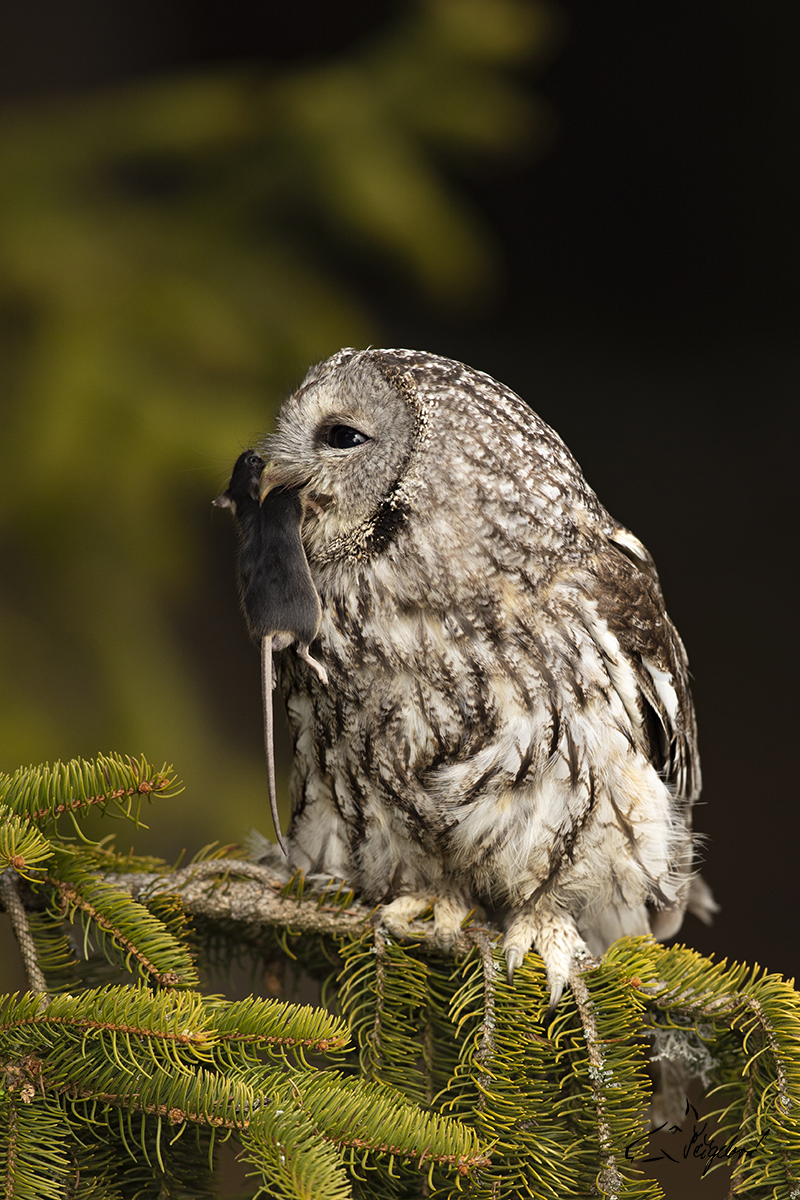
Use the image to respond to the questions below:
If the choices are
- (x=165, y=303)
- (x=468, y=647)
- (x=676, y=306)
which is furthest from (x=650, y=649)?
(x=676, y=306)

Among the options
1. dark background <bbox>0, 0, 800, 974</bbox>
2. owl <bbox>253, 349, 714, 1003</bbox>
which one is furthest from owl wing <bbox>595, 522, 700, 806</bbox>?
dark background <bbox>0, 0, 800, 974</bbox>

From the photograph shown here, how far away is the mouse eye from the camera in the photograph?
1197 millimetres

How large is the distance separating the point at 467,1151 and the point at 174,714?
3.70 ft

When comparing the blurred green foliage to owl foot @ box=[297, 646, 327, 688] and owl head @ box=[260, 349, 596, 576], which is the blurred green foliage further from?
owl foot @ box=[297, 646, 327, 688]

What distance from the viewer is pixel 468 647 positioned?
1.17m

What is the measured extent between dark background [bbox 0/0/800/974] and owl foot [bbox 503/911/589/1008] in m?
1.98

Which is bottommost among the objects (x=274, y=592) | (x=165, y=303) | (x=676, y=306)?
(x=274, y=592)

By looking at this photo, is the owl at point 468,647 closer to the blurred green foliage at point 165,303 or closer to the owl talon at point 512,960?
the owl talon at point 512,960

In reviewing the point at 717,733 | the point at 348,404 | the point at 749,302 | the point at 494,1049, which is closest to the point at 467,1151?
the point at 494,1049

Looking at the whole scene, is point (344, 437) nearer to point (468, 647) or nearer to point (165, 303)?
point (468, 647)

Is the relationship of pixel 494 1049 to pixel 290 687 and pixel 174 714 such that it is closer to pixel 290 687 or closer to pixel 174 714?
pixel 290 687

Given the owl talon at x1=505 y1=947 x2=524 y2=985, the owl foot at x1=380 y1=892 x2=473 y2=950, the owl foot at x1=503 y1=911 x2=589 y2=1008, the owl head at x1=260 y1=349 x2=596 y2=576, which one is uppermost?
the owl head at x1=260 y1=349 x2=596 y2=576

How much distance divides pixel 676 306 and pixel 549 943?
2491mm

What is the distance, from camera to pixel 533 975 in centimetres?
109
